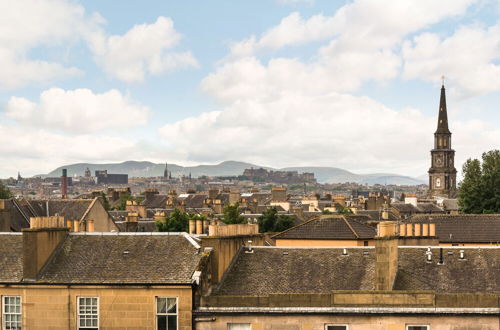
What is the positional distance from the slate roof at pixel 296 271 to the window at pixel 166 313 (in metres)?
2.08

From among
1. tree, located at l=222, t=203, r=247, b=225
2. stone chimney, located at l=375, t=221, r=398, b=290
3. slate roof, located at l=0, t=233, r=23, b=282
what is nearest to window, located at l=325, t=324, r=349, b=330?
stone chimney, located at l=375, t=221, r=398, b=290

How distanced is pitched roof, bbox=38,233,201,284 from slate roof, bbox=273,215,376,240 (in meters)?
29.4

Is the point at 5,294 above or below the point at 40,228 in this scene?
below

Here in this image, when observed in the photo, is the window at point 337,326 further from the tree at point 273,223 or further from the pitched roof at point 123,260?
the tree at point 273,223

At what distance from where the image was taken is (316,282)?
111 ft

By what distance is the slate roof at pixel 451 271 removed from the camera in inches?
1320

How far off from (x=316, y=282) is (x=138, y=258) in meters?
7.68

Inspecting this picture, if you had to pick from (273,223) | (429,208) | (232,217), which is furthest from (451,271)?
(429,208)

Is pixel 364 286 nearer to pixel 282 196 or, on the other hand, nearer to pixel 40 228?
pixel 40 228

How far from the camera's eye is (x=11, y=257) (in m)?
35.1

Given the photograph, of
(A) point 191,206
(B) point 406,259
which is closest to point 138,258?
(B) point 406,259

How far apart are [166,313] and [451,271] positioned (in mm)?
12491

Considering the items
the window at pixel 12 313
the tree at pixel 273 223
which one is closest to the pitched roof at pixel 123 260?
the window at pixel 12 313

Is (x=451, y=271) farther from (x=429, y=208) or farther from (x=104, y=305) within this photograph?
(x=429, y=208)
